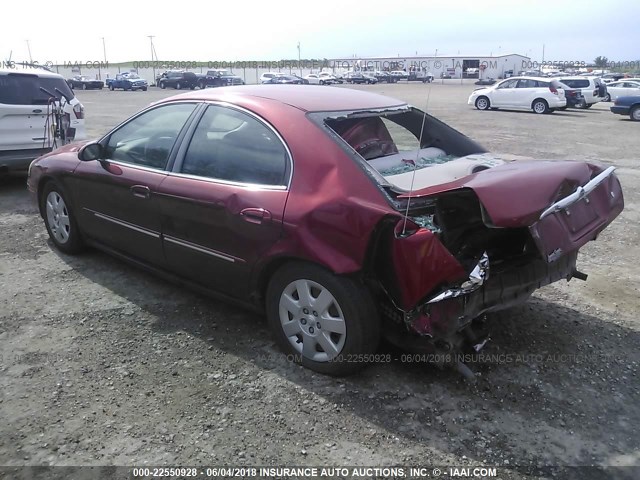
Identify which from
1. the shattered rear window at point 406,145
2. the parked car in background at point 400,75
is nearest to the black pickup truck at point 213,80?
the parked car in background at point 400,75

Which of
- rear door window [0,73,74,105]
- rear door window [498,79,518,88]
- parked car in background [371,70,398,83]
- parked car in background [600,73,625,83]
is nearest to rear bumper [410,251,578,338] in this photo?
rear door window [0,73,74,105]

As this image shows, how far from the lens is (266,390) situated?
314 centimetres

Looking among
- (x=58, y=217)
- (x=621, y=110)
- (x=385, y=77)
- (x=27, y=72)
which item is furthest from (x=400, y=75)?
(x=58, y=217)

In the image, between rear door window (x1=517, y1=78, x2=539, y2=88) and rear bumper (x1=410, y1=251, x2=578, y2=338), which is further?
rear door window (x1=517, y1=78, x2=539, y2=88)

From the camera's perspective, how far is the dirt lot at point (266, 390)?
267 cm

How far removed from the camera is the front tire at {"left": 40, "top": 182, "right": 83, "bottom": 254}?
16.4 ft

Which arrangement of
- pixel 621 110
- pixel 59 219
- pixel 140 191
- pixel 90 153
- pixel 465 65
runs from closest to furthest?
pixel 140 191 < pixel 90 153 < pixel 59 219 < pixel 621 110 < pixel 465 65

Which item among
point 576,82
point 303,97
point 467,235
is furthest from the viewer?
point 576,82

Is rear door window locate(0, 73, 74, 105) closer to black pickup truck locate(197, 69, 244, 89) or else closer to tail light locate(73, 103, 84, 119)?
tail light locate(73, 103, 84, 119)

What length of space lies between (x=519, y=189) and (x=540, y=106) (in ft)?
77.4

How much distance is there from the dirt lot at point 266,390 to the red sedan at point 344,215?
308 mm

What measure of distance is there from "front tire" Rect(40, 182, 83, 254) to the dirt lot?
1.63 feet

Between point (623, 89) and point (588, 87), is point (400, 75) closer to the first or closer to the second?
point (623, 89)

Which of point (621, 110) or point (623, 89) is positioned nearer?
point (621, 110)
